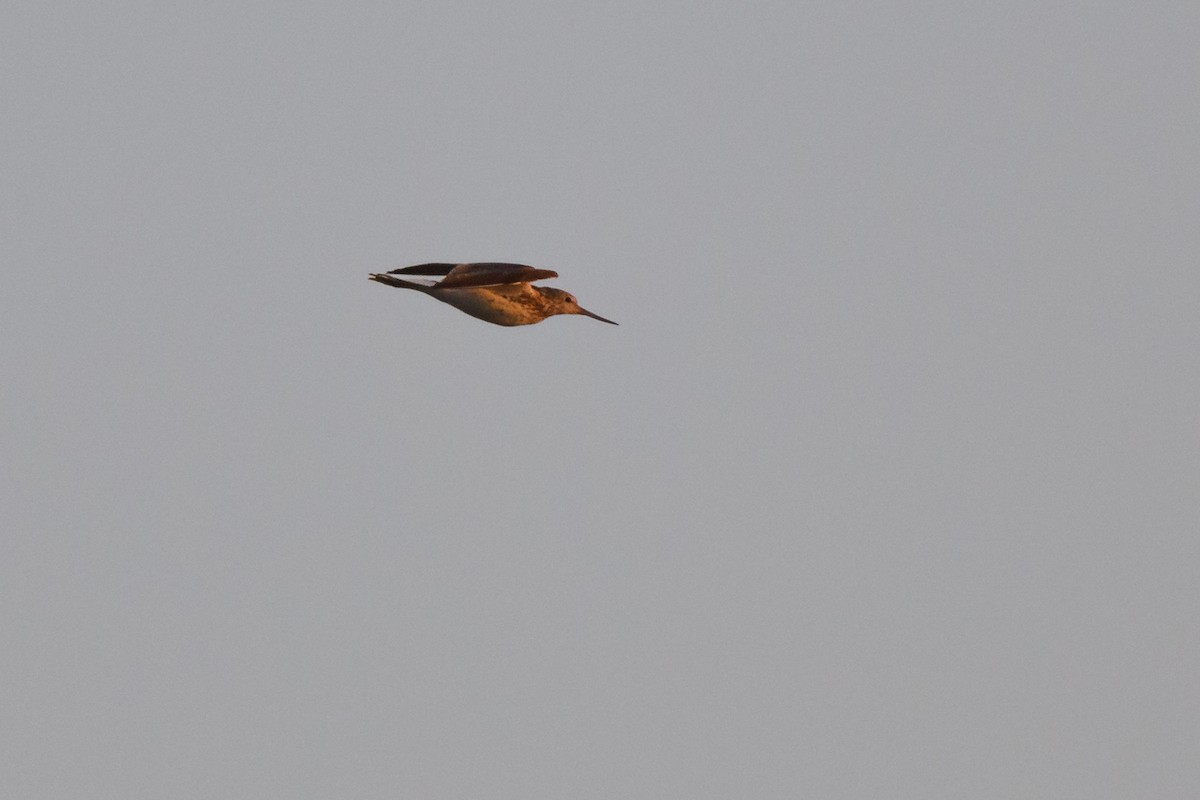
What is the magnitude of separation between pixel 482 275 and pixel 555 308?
2430 millimetres

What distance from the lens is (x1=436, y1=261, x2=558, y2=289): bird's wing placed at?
36281 mm

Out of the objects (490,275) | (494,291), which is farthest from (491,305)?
(490,275)

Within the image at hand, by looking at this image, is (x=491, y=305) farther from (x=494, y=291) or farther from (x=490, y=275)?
(x=490, y=275)

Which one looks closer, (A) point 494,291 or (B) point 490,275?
(B) point 490,275

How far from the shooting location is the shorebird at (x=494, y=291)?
120 feet

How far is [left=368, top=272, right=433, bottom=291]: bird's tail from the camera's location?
1446 inches

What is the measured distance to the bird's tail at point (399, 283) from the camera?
120ft

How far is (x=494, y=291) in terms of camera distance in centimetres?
3731

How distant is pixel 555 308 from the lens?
38.6 m

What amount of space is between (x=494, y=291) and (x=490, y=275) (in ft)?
2.69

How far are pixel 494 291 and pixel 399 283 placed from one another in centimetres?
177

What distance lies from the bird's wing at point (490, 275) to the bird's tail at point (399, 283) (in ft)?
1.07

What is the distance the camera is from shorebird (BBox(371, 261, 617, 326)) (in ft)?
120

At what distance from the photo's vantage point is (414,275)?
37.5 m
